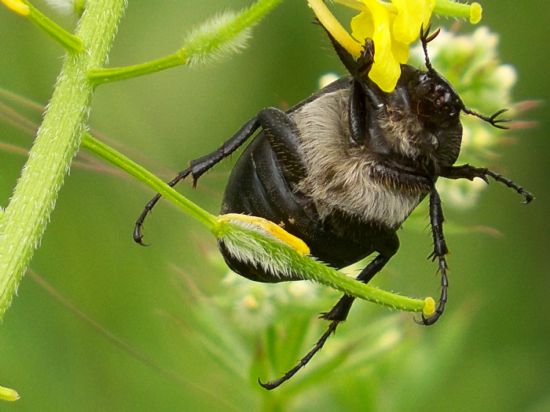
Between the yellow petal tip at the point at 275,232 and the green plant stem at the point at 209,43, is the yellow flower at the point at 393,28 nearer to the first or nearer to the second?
the green plant stem at the point at 209,43

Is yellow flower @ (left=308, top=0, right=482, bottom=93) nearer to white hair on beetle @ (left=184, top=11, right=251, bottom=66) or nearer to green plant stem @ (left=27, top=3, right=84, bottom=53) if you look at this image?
white hair on beetle @ (left=184, top=11, right=251, bottom=66)

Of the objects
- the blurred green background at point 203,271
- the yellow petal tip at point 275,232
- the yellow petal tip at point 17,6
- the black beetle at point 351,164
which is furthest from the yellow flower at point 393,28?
the blurred green background at point 203,271

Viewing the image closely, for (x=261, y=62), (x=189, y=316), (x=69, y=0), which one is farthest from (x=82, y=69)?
(x=261, y=62)

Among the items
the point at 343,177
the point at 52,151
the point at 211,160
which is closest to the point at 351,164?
the point at 343,177

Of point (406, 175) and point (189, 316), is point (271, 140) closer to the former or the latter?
point (406, 175)

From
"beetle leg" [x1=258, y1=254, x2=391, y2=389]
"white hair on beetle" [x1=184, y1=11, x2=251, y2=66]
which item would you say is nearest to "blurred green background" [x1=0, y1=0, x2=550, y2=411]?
"beetle leg" [x1=258, y1=254, x2=391, y2=389]

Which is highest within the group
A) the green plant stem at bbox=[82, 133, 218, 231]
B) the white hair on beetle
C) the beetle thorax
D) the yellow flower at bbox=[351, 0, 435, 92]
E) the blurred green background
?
the white hair on beetle
